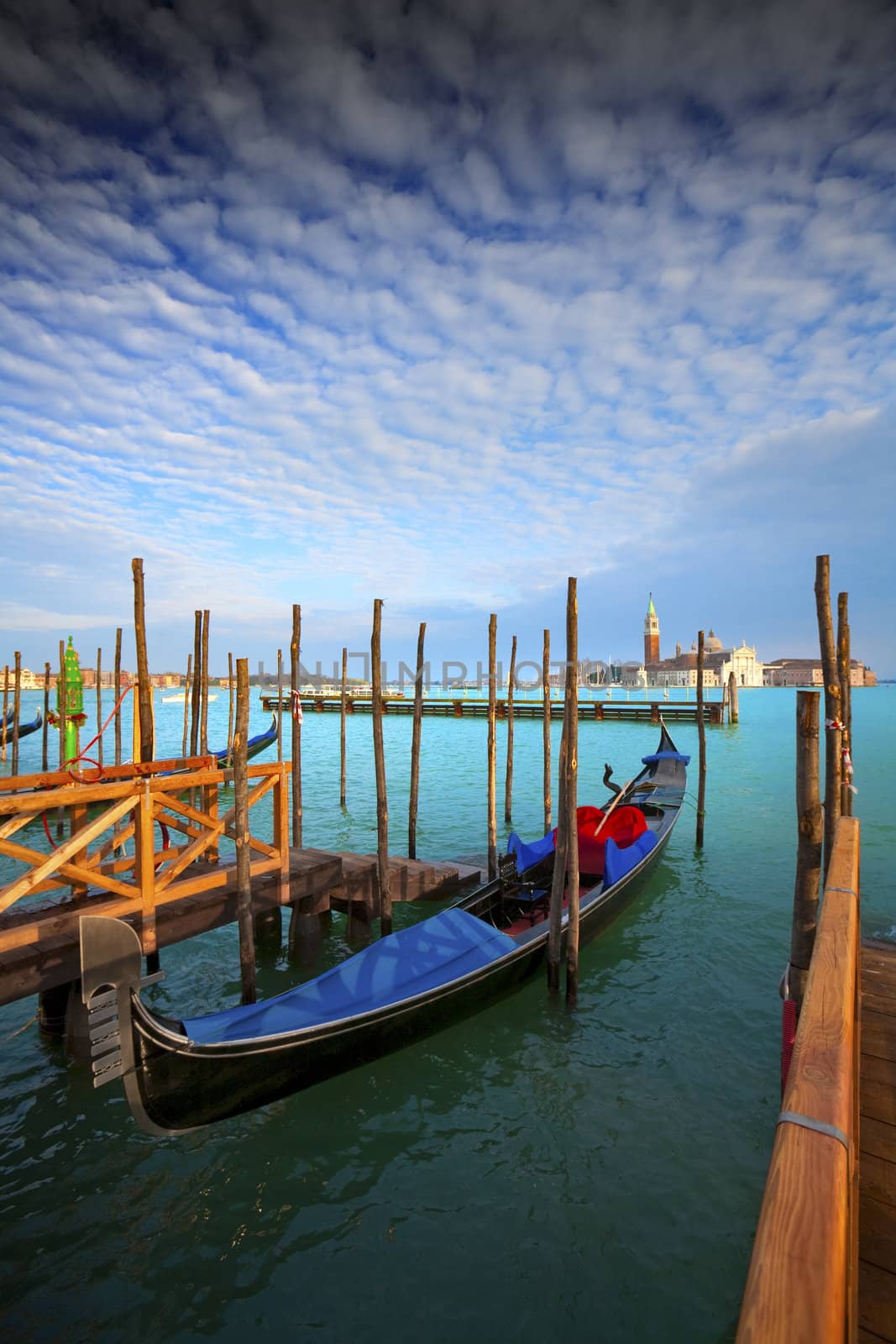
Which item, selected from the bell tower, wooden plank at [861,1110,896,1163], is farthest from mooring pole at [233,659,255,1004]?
the bell tower

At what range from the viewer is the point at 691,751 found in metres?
29.0

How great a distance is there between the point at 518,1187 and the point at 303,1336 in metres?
1.39

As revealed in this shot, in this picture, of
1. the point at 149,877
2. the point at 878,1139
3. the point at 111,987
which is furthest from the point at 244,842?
the point at 878,1139

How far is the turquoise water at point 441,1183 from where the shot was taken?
3.26m

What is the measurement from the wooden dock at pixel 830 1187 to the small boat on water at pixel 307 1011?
307 cm

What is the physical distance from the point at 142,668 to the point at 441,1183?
6.27 metres

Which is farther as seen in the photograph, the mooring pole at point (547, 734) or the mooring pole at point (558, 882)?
the mooring pole at point (547, 734)

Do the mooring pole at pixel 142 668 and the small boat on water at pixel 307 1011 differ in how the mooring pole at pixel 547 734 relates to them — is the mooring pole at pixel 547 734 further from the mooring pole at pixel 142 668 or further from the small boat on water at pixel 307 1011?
the mooring pole at pixel 142 668

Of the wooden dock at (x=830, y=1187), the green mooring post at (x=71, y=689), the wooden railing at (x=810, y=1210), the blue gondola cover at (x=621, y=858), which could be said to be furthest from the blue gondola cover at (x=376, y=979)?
the green mooring post at (x=71, y=689)

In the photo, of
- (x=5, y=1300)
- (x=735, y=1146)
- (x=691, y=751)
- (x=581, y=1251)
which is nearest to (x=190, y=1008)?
(x=5, y=1300)

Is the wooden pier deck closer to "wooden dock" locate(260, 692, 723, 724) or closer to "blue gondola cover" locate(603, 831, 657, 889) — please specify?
"blue gondola cover" locate(603, 831, 657, 889)

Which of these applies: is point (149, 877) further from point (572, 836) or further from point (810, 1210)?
point (810, 1210)

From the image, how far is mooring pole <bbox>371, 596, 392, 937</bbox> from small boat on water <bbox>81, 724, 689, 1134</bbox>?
91cm

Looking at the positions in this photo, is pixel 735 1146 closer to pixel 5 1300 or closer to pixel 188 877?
pixel 5 1300
